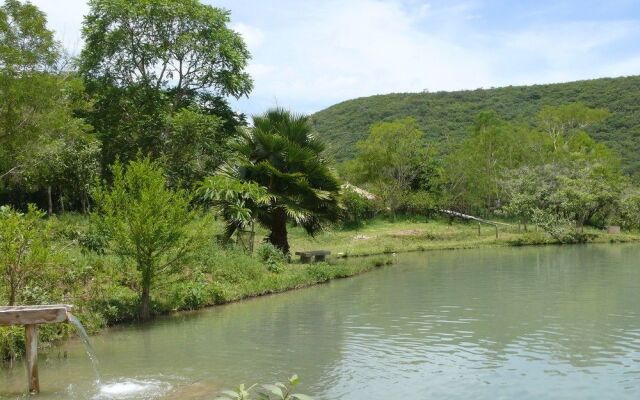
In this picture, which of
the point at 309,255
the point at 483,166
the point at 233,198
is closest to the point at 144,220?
the point at 233,198

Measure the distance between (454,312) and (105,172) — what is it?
1798 cm

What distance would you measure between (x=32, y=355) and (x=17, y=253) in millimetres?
3372

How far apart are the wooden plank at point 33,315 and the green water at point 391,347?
3.94ft

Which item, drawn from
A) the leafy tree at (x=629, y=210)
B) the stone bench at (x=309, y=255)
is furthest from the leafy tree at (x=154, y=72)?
the leafy tree at (x=629, y=210)

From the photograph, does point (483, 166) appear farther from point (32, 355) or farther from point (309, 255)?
point (32, 355)

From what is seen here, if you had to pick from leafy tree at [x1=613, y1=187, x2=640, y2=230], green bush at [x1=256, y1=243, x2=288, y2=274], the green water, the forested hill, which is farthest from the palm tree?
the forested hill

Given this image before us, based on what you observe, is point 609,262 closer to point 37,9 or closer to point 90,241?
point 90,241

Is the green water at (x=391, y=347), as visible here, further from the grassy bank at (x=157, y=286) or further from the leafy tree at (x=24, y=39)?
the leafy tree at (x=24, y=39)

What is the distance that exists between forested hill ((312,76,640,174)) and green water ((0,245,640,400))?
55.0 m

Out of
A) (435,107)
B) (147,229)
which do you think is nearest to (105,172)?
(147,229)

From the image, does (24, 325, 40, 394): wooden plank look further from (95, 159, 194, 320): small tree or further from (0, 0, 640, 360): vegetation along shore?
(95, 159, 194, 320): small tree

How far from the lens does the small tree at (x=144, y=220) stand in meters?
15.0

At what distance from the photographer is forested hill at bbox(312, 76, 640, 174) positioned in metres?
74.8

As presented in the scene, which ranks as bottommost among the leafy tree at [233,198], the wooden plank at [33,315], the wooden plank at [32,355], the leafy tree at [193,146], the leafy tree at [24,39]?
the wooden plank at [32,355]
